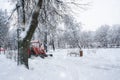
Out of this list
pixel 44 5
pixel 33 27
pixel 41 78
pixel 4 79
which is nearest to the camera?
pixel 4 79

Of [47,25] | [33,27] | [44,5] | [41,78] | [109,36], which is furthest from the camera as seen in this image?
[109,36]

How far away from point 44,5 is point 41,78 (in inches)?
189

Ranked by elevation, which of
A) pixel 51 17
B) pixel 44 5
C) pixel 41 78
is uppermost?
pixel 44 5

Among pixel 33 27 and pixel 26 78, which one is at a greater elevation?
pixel 33 27

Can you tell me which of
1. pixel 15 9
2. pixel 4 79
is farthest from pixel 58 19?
pixel 4 79

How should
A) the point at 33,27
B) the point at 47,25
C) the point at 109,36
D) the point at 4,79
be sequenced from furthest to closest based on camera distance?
the point at 109,36 → the point at 47,25 → the point at 33,27 → the point at 4,79

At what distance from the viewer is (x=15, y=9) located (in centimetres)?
1088

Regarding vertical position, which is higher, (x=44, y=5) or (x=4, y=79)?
(x=44, y=5)

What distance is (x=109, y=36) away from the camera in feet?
268

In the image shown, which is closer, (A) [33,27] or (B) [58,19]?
(A) [33,27]

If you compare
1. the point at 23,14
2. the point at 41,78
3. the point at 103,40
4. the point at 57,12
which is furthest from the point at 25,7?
the point at 103,40

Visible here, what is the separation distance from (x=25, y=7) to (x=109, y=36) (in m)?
75.4

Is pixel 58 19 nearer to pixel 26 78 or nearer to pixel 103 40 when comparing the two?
pixel 26 78

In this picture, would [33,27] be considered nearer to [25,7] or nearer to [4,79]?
[25,7]
